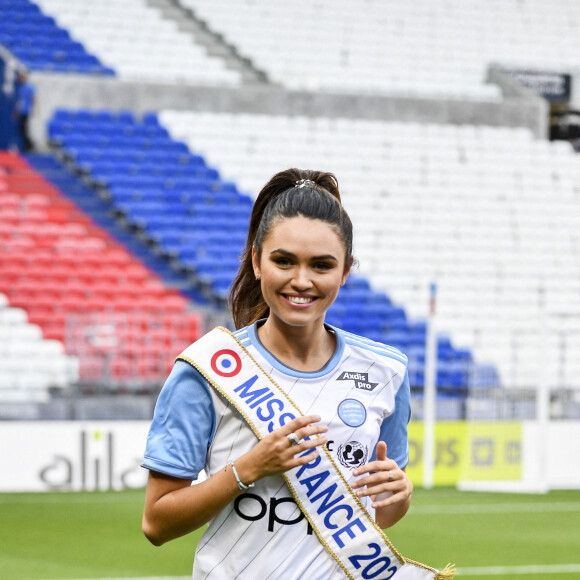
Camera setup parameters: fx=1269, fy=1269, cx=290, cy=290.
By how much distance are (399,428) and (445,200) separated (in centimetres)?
1682

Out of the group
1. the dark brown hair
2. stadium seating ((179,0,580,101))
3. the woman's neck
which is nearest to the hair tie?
the dark brown hair

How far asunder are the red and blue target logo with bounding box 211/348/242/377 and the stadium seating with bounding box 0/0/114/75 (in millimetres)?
17282

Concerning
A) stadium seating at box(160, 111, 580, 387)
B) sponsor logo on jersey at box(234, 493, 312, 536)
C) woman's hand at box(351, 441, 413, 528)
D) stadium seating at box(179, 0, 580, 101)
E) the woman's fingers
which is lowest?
sponsor logo on jersey at box(234, 493, 312, 536)

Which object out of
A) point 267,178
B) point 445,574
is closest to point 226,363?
point 445,574

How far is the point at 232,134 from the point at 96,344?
7084mm

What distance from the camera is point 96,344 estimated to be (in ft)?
42.7

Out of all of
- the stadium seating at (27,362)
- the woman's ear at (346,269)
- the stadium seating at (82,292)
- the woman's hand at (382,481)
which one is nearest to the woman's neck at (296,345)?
the woman's ear at (346,269)

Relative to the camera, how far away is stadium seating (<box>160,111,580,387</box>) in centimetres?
1766

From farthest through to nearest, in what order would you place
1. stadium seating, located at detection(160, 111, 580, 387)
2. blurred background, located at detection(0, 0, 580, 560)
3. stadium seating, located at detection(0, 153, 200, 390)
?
stadium seating, located at detection(160, 111, 580, 387) → blurred background, located at detection(0, 0, 580, 560) → stadium seating, located at detection(0, 153, 200, 390)

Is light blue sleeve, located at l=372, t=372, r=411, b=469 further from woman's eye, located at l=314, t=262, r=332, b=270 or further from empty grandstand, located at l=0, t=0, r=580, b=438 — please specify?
empty grandstand, located at l=0, t=0, r=580, b=438

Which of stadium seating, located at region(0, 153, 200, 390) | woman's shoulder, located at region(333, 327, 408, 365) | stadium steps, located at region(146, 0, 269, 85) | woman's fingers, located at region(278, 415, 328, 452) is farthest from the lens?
stadium steps, located at region(146, 0, 269, 85)

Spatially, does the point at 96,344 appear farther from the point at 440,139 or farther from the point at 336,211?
the point at 336,211

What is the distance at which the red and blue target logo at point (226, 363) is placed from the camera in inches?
96.3

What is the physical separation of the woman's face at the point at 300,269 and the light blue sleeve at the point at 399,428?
321 mm
